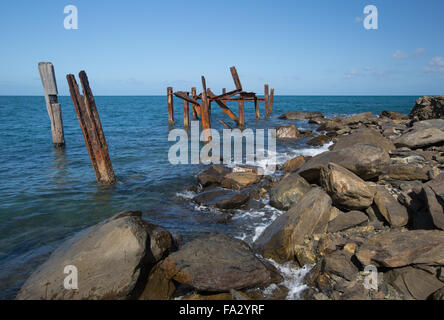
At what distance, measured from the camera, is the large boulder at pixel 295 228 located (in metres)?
4.71

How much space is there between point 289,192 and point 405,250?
3.16m

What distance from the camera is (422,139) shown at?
946 centimetres

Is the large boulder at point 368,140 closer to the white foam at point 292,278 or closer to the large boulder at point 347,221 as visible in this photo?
the large boulder at point 347,221

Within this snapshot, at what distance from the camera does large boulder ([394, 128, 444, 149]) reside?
930cm

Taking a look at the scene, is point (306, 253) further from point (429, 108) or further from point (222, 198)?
point (429, 108)

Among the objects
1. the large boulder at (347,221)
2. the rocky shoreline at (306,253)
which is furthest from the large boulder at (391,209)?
the large boulder at (347,221)

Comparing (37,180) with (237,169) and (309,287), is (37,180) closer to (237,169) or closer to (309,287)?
(237,169)

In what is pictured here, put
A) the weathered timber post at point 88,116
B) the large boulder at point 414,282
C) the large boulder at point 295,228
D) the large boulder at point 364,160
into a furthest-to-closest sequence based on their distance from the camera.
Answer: the weathered timber post at point 88,116, the large boulder at point 364,160, the large boulder at point 295,228, the large boulder at point 414,282

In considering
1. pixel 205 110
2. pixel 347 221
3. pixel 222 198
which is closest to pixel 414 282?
pixel 347 221

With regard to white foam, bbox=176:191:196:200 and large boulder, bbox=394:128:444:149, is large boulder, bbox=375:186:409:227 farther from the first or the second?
large boulder, bbox=394:128:444:149

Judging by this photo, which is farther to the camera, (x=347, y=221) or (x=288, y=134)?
(x=288, y=134)

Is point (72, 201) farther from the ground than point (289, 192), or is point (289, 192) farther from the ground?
point (289, 192)

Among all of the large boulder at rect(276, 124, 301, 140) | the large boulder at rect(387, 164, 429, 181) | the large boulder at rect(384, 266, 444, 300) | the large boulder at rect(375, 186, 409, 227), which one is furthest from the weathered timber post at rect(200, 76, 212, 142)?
the large boulder at rect(384, 266, 444, 300)

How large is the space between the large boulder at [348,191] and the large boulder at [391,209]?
172 millimetres
